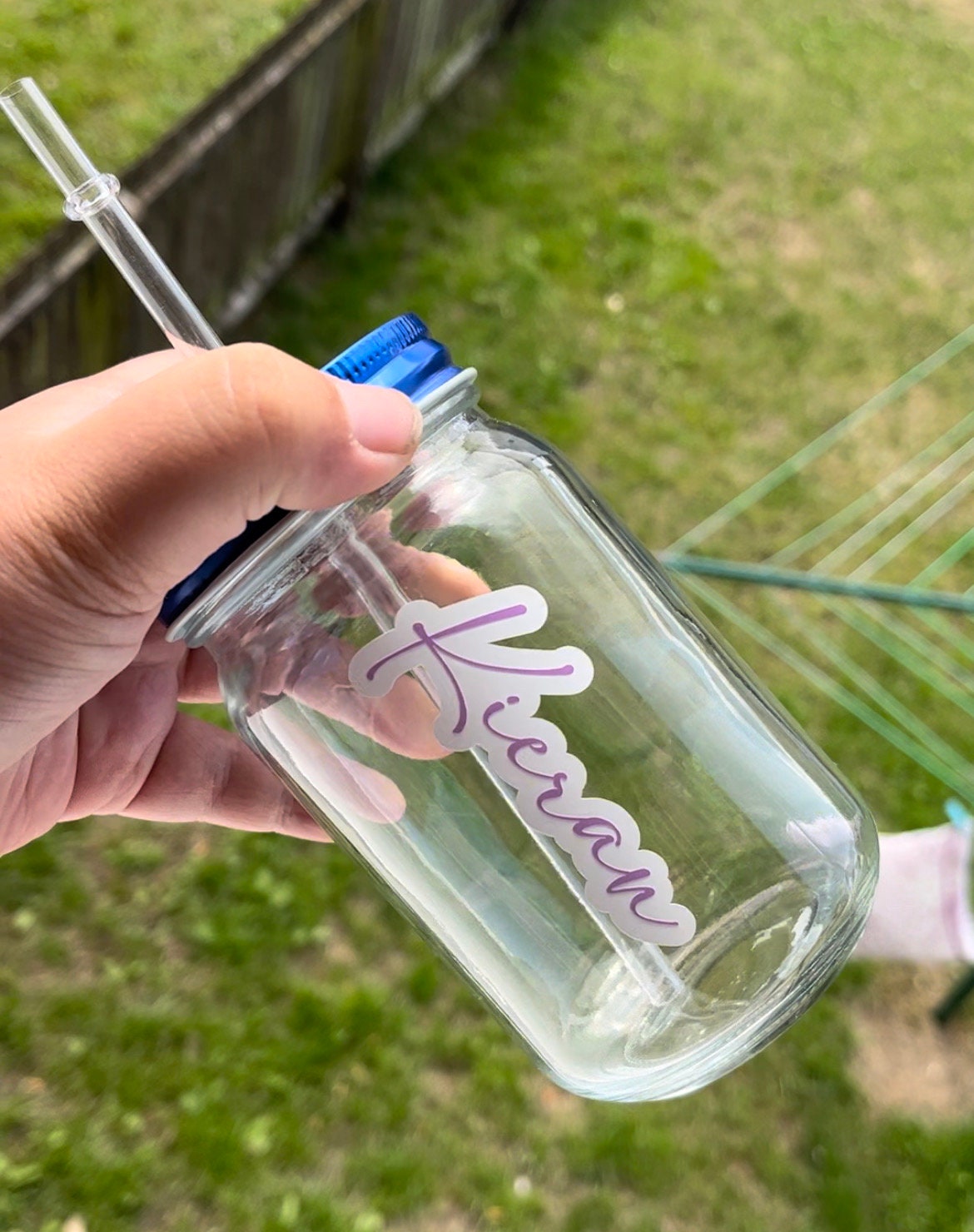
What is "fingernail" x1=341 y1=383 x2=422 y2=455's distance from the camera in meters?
0.91

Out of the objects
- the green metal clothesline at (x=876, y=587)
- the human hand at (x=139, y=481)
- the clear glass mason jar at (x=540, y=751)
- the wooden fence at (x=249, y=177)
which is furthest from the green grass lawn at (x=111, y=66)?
the clear glass mason jar at (x=540, y=751)

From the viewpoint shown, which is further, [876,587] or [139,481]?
[876,587]

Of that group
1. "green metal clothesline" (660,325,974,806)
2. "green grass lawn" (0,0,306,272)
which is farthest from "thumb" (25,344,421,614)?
"green grass lawn" (0,0,306,272)

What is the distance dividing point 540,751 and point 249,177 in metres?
2.36

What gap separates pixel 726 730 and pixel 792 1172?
1.66m

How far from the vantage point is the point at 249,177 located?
114 inches

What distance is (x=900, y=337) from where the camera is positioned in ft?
12.5

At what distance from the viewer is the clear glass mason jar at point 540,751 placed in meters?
0.98

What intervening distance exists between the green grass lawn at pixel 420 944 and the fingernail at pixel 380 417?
1737 mm

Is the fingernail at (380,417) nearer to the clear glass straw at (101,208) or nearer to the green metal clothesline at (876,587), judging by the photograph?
the clear glass straw at (101,208)

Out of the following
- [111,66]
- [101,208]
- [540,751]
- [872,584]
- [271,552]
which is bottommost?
[872,584]

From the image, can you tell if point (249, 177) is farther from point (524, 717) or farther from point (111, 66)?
point (524, 717)

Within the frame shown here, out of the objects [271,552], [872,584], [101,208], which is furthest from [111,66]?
[271,552]

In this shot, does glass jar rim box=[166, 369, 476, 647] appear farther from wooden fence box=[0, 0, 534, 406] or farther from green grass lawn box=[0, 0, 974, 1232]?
green grass lawn box=[0, 0, 974, 1232]
